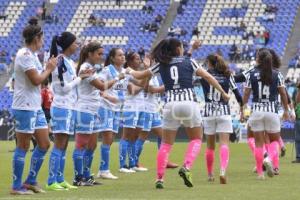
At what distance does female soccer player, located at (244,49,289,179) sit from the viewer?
14.1m

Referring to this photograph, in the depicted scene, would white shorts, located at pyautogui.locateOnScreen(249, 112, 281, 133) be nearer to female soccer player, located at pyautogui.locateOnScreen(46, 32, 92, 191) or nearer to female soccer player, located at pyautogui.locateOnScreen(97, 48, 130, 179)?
female soccer player, located at pyautogui.locateOnScreen(97, 48, 130, 179)

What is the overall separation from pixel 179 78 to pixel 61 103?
177 centimetres

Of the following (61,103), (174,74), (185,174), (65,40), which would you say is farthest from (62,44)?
(185,174)

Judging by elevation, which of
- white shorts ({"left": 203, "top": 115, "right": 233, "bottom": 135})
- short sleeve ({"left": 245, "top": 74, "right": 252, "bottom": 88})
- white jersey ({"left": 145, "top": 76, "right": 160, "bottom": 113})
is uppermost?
short sleeve ({"left": 245, "top": 74, "right": 252, "bottom": 88})

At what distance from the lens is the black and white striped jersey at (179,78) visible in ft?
39.3

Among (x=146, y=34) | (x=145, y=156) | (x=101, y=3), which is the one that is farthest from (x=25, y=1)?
(x=145, y=156)

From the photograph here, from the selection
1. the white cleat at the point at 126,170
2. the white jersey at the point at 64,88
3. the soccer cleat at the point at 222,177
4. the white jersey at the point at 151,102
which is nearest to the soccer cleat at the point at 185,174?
the soccer cleat at the point at 222,177

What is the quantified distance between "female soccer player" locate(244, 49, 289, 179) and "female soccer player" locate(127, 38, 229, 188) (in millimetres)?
2232

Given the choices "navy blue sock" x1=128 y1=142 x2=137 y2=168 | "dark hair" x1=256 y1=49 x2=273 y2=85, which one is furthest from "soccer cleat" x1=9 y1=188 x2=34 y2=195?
"navy blue sock" x1=128 y1=142 x2=137 y2=168

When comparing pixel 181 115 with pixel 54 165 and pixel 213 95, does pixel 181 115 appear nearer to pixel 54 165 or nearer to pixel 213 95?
pixel 213 95

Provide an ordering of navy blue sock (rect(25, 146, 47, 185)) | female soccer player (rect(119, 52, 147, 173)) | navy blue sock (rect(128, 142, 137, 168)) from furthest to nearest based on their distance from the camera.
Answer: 1. navy blue sock (rect(128, 142, 137, 168))
2. female soccer player (rect(119, 52, 147, 173))
3. navy blue sock (rect(25, 146, 47, 185))

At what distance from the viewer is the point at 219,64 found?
1356 centimetres

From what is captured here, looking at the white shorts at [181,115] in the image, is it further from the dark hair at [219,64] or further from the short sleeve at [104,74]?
the short sleeve at [104,74]

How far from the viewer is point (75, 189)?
477 inches
